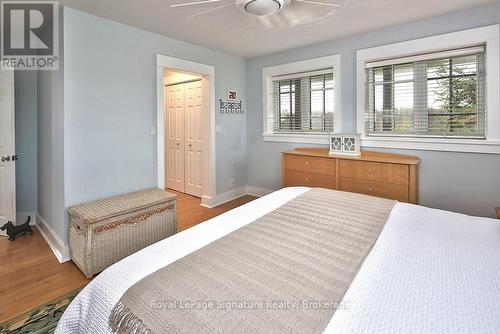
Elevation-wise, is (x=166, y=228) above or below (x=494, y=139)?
below

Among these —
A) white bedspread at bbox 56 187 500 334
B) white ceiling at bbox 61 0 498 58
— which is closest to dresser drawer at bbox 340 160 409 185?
white bedspread at bbox 56 187 500 334

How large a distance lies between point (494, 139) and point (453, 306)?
2.53 meters

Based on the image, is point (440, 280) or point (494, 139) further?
point (494, 139)

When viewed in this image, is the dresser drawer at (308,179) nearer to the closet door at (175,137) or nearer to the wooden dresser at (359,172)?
the wooden dresser at (359,172)

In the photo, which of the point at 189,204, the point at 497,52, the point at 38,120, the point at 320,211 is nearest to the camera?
the point at 320,211

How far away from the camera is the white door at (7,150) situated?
302cm

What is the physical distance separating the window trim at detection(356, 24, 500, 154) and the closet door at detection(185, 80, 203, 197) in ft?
7.93

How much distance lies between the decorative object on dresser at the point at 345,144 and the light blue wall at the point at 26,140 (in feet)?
12.3

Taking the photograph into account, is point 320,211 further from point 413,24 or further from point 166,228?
point 413,24

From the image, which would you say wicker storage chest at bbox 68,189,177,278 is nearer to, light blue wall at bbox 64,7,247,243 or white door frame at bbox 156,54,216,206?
light blue wall at bbox 64,7,247,243

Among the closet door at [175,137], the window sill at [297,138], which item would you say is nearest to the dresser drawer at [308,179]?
the window sill at [297,138]

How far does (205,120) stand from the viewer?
413 cm

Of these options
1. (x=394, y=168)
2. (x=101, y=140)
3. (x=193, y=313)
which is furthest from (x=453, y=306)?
(x=101, y=140)

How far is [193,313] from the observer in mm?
863
